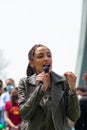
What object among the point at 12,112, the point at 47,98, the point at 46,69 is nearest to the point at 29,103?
the point at 47,98

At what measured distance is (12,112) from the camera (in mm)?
9609

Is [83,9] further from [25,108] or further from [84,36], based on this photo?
[25,108]

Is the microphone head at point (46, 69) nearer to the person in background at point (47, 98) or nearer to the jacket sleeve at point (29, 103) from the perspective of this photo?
the person in background at point (47, 98)

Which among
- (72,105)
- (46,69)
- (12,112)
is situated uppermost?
(46,69)

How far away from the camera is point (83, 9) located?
29219 mm

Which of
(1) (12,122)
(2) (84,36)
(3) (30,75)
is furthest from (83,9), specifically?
(3) (30,75)

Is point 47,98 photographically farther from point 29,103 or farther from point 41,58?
point 41,58

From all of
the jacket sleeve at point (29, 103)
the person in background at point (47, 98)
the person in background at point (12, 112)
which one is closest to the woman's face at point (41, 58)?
the person in background at point (47, 98)

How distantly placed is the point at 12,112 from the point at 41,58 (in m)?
5.32

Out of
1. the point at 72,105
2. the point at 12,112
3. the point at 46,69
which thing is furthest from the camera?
the point at 12,112

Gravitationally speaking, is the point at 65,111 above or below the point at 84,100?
above

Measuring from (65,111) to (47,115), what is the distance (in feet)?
0.52

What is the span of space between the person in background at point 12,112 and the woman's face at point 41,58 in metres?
4.98

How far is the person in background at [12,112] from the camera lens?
946 centimetres
